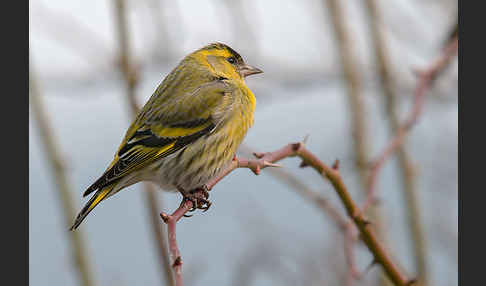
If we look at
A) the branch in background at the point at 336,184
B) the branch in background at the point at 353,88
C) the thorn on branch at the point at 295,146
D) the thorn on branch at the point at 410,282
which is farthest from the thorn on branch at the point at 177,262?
the branch in background at the point at 353,88

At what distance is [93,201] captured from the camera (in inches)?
119

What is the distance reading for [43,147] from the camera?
12.5ft

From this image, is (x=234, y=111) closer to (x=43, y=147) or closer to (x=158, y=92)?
(x=158, y=92)

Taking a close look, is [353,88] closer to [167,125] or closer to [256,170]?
[167,125]

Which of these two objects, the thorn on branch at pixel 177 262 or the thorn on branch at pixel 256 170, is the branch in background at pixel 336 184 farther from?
the thorn on branch at pixel 177 262

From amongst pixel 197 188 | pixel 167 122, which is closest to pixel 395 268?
pixel 197 188

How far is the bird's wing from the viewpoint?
11.0 feet

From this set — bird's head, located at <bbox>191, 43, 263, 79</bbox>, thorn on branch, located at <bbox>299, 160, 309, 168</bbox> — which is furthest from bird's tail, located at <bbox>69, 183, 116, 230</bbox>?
bird's head, located at <bbox>191, 43, 263, 79</bbox>

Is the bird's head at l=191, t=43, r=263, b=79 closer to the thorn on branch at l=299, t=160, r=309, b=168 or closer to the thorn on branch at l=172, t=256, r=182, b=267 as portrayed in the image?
the thorn on branch at l=299, t=160, r=309, b=168

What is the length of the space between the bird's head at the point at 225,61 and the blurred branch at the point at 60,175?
1229 mm

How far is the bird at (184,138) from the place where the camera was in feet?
11.1

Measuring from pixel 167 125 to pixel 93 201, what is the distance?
28.7 inches

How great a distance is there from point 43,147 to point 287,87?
214 cm

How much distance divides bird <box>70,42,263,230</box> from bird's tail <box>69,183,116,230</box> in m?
0.01
